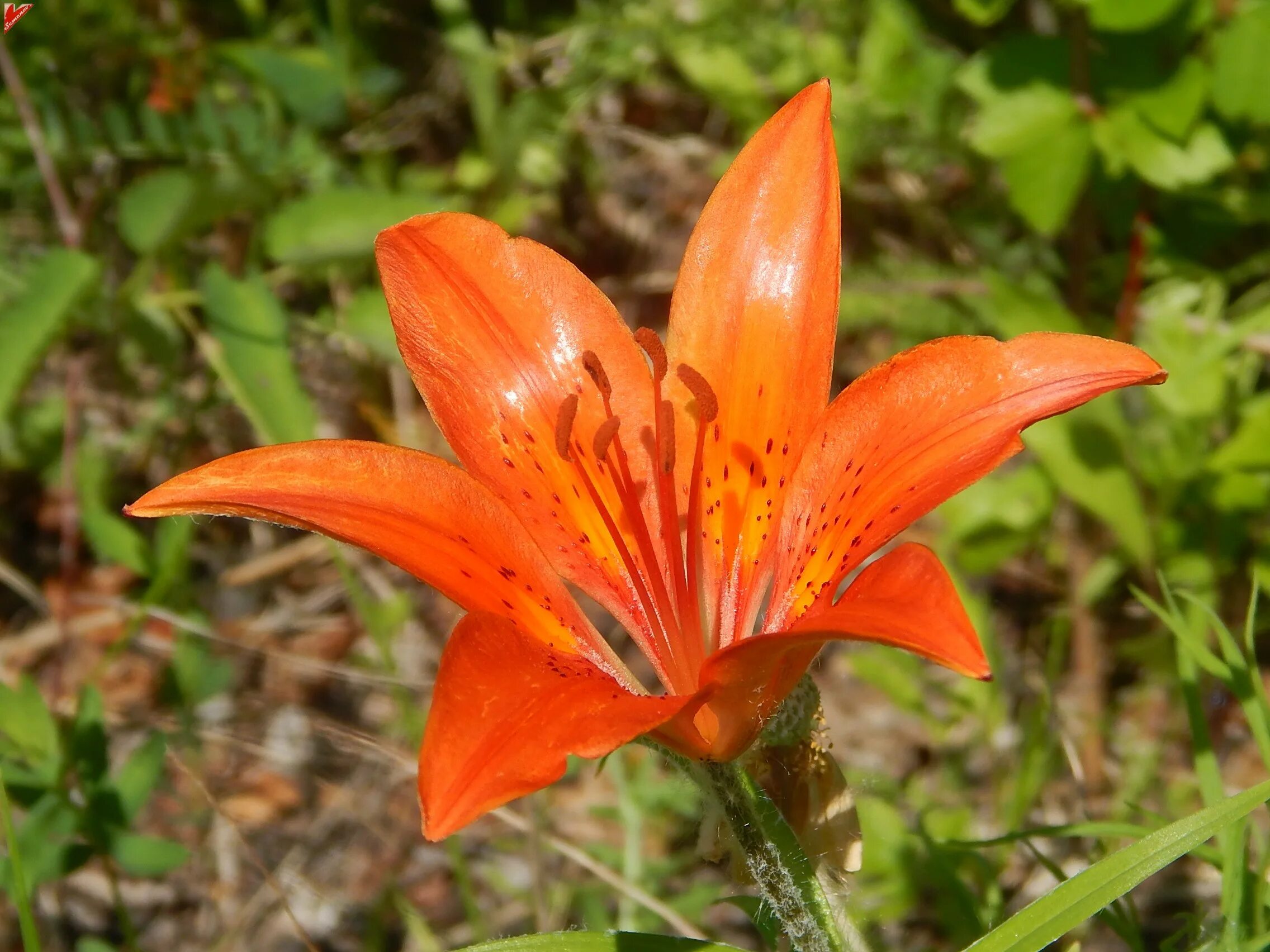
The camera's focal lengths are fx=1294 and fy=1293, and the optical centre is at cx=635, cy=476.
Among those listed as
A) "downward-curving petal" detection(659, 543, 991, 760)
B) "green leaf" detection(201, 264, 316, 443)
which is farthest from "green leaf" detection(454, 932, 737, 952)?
"green leaf" detection(201, 264, 316, 443)

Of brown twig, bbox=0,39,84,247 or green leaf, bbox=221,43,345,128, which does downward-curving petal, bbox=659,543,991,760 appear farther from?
green leaf, bbox=221,43,345,128

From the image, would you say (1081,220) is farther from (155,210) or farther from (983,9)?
(155,210)

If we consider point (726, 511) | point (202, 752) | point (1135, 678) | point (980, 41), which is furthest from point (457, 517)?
point (980, 41)

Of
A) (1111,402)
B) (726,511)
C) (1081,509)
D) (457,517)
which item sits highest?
(457,517)

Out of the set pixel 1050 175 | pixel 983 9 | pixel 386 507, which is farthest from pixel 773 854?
pixel 983 9

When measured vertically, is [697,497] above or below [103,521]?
above

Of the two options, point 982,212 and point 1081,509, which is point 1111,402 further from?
point 982,212

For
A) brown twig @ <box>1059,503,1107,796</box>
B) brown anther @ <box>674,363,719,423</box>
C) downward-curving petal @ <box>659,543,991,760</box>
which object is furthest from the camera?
brown twig @ <box>1059,503,1107,796</box>
